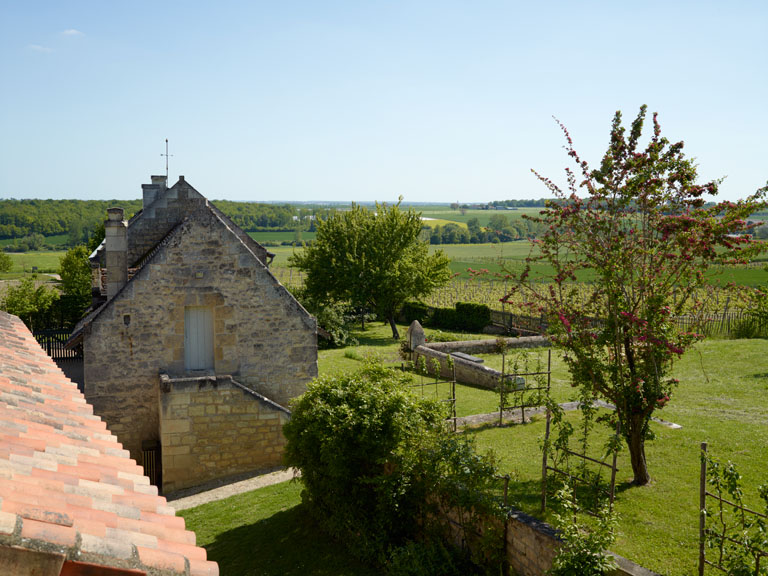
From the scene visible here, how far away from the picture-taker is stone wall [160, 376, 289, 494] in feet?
48.1

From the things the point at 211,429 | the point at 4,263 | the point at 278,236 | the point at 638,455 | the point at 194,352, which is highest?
the point at 278,236

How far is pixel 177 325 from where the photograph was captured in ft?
50.9

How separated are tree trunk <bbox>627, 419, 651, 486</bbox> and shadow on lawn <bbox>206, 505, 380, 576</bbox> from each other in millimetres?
4658

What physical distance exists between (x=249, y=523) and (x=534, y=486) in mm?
5572

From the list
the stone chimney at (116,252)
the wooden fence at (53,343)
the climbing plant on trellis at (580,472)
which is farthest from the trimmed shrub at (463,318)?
the climbing plant on trellis at (580,472)

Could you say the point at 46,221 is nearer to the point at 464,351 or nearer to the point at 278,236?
the point at 278,236

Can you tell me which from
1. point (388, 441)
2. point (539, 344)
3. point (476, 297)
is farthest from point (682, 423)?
point (476, 297)

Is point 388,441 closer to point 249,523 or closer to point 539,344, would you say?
point 249,523

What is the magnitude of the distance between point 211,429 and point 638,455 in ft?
31.5

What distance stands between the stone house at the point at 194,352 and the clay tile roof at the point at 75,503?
868cm

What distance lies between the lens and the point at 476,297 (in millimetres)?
48750

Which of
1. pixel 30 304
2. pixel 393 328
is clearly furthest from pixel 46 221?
pixel 393 328

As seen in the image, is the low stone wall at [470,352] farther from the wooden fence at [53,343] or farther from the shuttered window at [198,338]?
the wooden fence at [53,343]

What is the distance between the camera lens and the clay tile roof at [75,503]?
261cm
